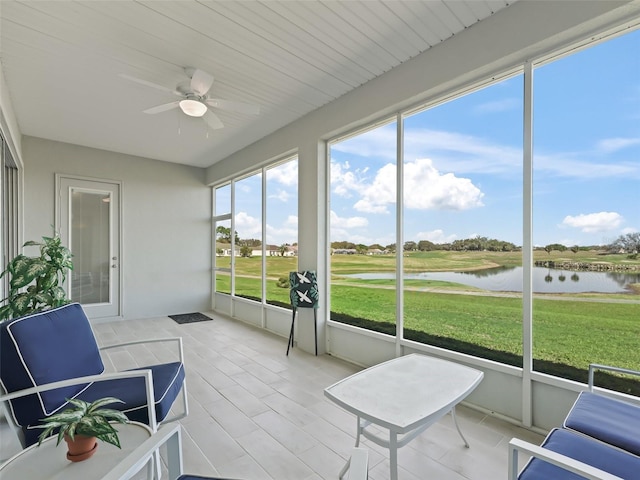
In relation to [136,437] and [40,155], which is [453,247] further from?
[40,155]

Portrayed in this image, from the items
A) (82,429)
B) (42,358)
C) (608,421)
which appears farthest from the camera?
(42,358)

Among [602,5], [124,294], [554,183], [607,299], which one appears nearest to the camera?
[602,5]

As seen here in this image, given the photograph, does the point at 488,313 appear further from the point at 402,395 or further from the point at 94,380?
the point at 94,380

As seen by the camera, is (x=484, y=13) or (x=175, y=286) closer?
(x=484, y=13)

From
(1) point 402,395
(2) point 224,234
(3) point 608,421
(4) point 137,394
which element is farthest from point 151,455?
(2) point 224,234

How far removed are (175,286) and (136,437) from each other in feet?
16.5

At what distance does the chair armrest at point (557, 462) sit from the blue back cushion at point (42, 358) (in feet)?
7.16

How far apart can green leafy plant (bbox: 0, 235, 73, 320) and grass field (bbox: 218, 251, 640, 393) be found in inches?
109

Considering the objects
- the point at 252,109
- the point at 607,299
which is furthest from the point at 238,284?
the point at 607,299

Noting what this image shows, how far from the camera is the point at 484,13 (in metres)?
2.23

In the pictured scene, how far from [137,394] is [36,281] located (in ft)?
5.28

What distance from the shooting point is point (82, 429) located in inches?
44.8

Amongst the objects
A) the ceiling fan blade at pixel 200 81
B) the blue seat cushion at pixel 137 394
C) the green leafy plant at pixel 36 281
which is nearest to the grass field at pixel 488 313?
the blue seat cushion at pixel 137 394

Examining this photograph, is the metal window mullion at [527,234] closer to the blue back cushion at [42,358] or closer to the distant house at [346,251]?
the distant house at [346,251]
